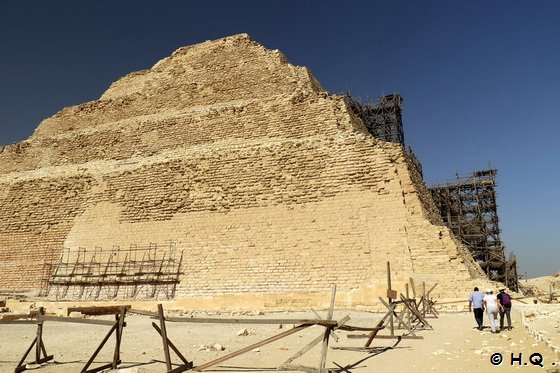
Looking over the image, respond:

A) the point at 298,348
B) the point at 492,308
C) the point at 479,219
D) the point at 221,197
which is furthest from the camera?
the point at 479,219

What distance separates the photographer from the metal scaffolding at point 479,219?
26.0m

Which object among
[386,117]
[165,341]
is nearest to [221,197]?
[165,341]

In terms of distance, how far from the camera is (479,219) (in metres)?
27.3

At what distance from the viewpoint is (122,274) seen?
53.7ft

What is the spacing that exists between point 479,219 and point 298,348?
23.5 m

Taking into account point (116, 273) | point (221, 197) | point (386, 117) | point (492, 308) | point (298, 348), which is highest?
point (386, 117)

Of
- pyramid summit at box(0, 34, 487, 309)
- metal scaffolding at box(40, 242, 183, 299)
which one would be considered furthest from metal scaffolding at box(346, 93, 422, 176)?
metal scaffolding at box(40, 242, 183, 299)

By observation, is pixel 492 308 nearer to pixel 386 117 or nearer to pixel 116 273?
pixel 116 273

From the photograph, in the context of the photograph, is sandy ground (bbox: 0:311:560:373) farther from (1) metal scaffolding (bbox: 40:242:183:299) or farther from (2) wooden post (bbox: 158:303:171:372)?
(1) metal scaffolding (bbox: 40:242:183:299)

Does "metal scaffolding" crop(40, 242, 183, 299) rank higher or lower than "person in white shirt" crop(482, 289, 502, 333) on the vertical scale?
higher

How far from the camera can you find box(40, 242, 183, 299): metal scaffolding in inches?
617

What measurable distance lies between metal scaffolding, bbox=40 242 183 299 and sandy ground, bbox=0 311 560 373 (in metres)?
5.42

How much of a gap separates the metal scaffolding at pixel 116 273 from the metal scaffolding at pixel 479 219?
17.3 metres

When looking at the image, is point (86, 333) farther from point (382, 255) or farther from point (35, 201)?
point (35, 201)
